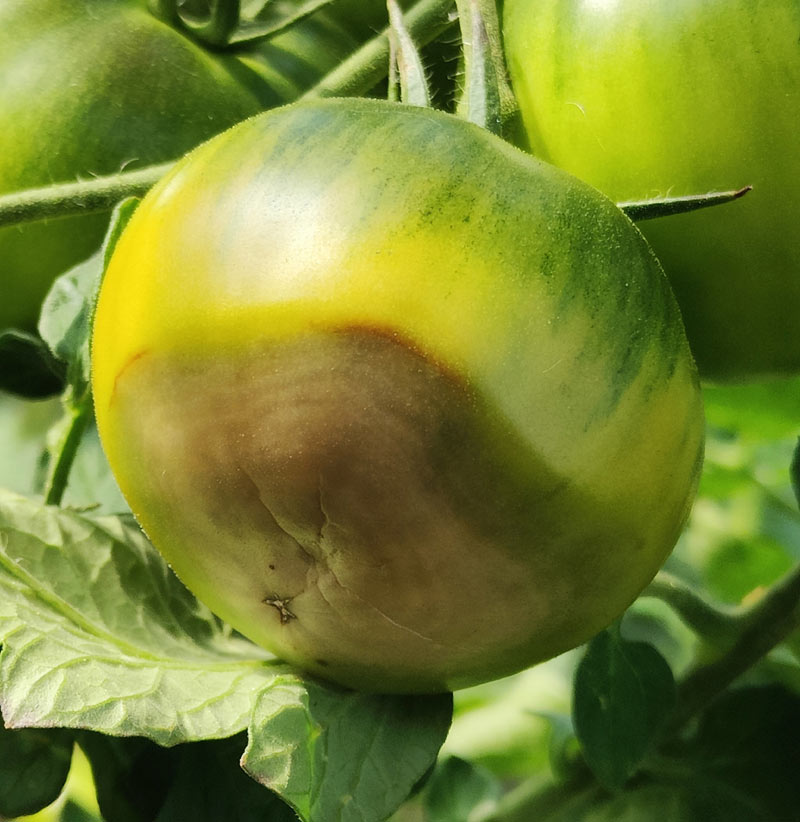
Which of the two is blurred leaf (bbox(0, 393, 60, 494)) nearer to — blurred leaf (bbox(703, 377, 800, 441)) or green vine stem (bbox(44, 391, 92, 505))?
green vine stem (bbox(44, 391, 92, 505))

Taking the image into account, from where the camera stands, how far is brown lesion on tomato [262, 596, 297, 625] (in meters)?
0.34

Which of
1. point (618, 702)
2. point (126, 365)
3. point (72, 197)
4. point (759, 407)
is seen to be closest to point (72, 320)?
point (72, 197)

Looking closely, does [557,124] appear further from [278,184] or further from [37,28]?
[37,28]

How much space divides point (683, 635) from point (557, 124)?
48cm

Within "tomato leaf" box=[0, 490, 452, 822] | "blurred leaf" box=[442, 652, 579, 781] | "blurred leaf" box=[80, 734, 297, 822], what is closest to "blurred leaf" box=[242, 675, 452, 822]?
"tomato leaf" box=[0, 490, 452, 822]

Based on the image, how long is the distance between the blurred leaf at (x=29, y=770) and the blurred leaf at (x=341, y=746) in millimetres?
154

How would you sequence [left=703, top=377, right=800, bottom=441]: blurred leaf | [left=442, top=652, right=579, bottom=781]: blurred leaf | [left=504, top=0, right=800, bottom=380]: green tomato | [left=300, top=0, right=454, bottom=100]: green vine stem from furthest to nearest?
[left=442, top=652, right=579, bottom=781]: blurred leaf
[left=703, top=377, right=800, bottom=441]: blurred leaf
[left=300, top=0, right=454, bottom=100]: green vine stem
[left=504, top=0, right=800, bottom=380]: green tomato

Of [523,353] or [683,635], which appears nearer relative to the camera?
[523,353]

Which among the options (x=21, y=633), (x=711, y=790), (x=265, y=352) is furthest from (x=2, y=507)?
(x=711, y=790)

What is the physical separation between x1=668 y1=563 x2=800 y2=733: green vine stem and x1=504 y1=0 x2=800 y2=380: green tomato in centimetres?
18

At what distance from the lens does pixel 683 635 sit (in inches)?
31.1

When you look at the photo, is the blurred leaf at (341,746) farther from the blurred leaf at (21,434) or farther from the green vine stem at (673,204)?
the blurred leaf at (21,434)

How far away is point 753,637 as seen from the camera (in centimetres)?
56

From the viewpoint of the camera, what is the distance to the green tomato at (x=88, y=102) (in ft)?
1.59
